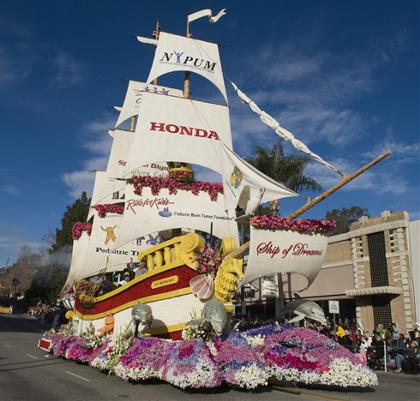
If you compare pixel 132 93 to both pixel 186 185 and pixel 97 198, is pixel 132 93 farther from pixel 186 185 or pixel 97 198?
pixel 186 185

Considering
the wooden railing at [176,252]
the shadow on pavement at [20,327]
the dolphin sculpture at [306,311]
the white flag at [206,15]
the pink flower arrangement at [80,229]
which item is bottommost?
the shadow on pavement at [20,327]

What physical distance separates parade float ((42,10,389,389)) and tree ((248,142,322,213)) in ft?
21.4

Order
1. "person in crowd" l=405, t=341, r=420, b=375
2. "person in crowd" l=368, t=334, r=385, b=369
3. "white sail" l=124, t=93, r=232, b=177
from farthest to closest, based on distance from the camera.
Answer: "white sail" l=124, t=93, r=232, b=177 → "person in crowd" l=368, t=334, r=385, b=369 → "person in crowd" l=405, t=341, r=420, b=375

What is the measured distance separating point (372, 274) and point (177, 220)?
1267cm

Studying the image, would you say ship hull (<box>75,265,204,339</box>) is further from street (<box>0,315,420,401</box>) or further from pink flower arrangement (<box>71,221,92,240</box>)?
pink flower arrangement (<box>71,221,92,240</box>)

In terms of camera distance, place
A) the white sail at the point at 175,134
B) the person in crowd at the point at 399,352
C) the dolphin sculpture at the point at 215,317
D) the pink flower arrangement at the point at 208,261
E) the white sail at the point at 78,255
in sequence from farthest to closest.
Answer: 1. the white sail at the point at 78,255
2. the white sail at the point at 175,134
3. the person in crowd at the point at 399,352
4. the pink flower arrangement at the point at 208,261
5. the dolphin sculpture at the point at 215,317

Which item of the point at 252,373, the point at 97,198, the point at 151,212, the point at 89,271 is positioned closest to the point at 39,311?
the point at 97,198

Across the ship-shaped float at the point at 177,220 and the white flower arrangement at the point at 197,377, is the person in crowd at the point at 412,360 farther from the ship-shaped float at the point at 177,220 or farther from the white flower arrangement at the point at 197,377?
the white flower arrangement at the point at 197,377

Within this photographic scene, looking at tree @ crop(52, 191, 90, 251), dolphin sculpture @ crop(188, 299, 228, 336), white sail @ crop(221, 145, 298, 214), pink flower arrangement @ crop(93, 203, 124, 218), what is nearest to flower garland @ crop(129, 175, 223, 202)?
white sail @ crop(221, 145, 298, 214)

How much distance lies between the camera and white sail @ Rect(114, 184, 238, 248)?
63.7 feet

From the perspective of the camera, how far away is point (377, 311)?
2453 centimetres

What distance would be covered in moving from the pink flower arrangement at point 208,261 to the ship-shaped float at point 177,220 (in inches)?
1.1

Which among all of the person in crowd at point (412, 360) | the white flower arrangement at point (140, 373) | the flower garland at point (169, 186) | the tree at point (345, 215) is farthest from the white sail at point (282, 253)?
the tree at point (345, 215)

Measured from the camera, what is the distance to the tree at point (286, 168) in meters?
27.8
